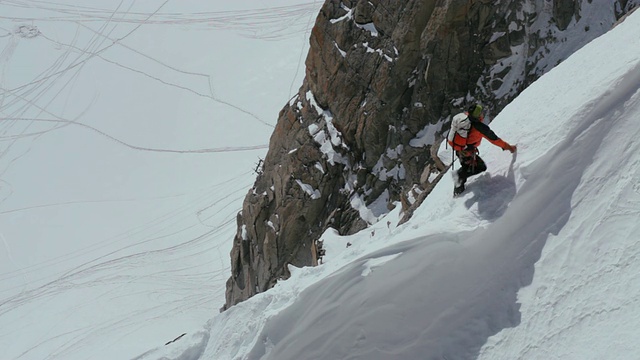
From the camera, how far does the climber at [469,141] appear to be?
816 cm

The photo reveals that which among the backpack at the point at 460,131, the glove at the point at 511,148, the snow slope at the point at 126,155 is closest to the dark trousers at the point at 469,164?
the backpack at the point at 460,131

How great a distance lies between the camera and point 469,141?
8.36 m

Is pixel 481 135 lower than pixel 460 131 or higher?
lower

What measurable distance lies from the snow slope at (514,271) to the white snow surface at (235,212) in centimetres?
2

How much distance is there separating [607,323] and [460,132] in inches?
134

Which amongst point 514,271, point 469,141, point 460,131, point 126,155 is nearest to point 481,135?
point 469,141

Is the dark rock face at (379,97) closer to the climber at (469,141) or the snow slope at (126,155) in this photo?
the climber at (469,141)

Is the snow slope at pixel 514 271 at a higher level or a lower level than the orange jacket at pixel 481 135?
lower

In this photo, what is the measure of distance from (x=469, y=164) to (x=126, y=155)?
106 feet

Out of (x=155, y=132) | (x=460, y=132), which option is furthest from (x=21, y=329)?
(x=460, y=132)

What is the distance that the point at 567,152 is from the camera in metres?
7.69

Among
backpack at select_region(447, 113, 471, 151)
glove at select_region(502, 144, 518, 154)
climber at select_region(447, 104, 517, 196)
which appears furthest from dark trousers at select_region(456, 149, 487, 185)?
glove at select_region(502, 144, 518, 154)

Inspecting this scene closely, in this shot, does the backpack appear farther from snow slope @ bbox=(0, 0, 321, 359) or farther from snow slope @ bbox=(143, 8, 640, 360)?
snow slope @ bbox=(0, 0, 321, 359)

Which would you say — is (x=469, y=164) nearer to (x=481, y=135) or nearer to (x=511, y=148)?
(x=481, y=135)
